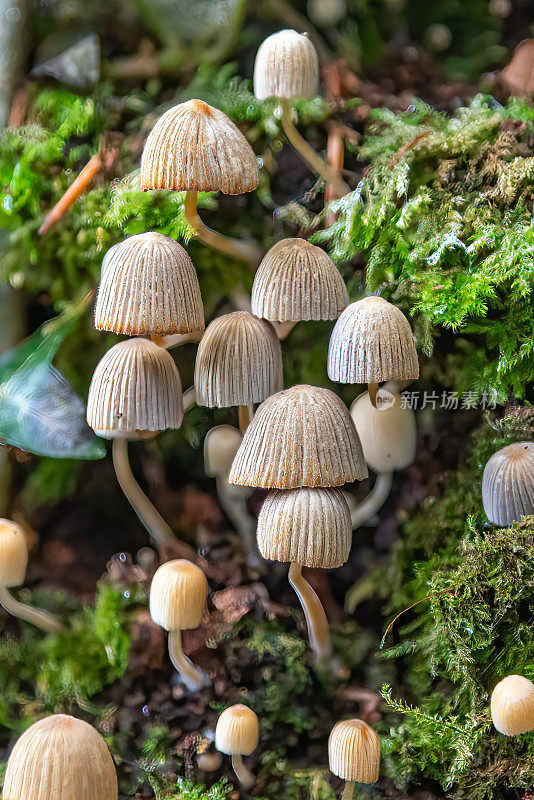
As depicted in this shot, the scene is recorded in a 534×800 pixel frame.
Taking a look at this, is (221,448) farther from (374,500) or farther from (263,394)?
(374,500)

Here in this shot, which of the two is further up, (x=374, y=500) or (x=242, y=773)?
(x=374, y=500)

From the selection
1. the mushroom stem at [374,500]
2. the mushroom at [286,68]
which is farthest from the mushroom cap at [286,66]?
the mushroom stem at [374,500]

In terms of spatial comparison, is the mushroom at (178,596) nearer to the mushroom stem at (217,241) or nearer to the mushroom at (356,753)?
the mushroom at (356,753)

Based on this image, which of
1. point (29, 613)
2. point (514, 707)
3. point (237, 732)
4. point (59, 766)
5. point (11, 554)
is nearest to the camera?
point (59, 766)

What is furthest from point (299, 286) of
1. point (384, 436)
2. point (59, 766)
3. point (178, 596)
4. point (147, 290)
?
point (59, 766)

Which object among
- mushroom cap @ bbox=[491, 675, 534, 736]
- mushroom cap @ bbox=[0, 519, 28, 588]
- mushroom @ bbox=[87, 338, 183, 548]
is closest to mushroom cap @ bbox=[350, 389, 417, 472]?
mushroom @ bbox=[87, 338, 183, 548]

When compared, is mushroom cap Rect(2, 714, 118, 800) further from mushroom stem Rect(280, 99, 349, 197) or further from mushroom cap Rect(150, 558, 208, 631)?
mushroom stem Rect(280, 99, 349, 197)

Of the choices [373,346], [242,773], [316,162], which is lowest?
[242,773]
